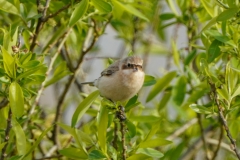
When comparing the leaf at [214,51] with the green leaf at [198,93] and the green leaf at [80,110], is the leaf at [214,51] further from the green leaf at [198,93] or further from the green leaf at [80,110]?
Result: the green leaf at [80,110]

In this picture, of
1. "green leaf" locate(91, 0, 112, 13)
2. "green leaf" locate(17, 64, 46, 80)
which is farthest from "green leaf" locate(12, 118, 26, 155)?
"green leaf" locate(91, 0, 112, 13)

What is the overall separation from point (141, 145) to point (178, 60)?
0.99 meters

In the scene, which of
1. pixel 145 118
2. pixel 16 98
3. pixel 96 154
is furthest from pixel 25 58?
pixel 145 118

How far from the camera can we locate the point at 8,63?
3.01 meters

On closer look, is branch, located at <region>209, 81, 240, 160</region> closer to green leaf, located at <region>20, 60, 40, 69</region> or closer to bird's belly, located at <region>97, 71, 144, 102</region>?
bird's belly, located at <region>97, 71, 144, 102</region>

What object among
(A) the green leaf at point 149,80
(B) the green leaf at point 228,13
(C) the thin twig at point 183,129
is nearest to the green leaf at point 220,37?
(B) the green leaf at point 228,13

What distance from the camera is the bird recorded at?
3.40 m

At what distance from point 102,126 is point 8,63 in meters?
0.60

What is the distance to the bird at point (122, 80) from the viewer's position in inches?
134

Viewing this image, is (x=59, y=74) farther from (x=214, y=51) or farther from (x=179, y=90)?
(x=214, y=51)

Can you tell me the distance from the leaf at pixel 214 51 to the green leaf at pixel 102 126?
64 cm

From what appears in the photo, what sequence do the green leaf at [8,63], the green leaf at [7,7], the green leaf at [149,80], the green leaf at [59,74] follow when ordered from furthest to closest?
the green leaf at [59,74] < the green leaf at [149,80] < the green leaf at [7,7] < the green leaf at [8,63]

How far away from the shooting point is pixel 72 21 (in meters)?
3.15

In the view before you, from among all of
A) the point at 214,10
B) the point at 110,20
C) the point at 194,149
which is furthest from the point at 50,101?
the point at 214,10
